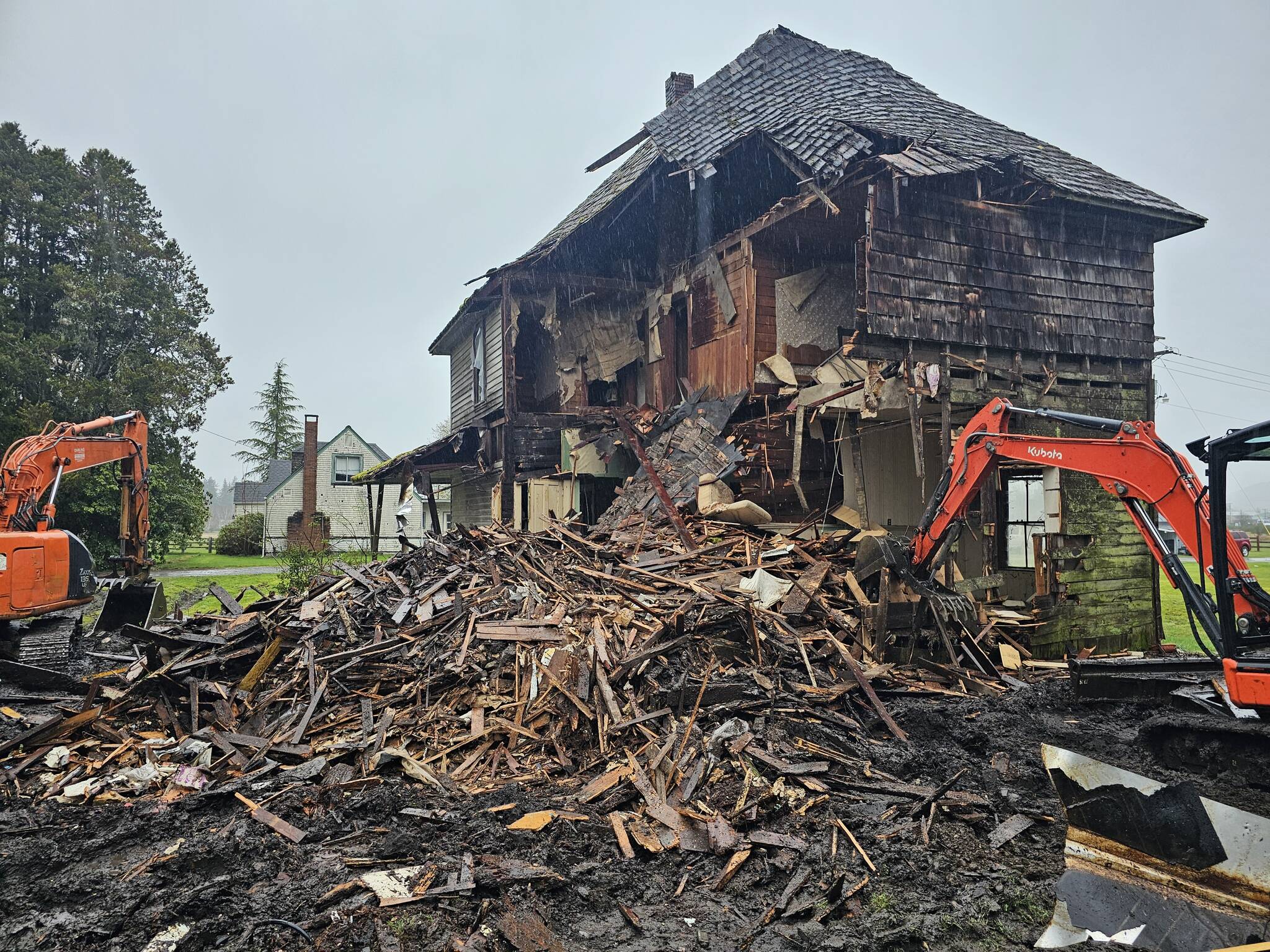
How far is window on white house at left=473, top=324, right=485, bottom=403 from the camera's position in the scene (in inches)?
805

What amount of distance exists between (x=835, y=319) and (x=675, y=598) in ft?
24.6

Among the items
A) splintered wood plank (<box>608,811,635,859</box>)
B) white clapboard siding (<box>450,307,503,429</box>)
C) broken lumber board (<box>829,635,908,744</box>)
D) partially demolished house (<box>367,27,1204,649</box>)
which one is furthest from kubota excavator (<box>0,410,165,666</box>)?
broken lumber board (<box>829,635,908,744</box>)

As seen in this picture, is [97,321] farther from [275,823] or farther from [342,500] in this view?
[275,823]

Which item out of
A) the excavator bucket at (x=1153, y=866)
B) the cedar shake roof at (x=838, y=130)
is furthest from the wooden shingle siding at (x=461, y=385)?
the excavator bucket at (x=1153, y=866)

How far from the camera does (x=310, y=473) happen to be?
3662cm

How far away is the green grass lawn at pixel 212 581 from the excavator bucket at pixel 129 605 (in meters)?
2.09

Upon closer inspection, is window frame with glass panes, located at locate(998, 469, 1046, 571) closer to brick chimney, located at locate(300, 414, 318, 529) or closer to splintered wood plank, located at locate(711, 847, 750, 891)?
→ splintered wood plank, located at locate(711, 847, 750, 891)

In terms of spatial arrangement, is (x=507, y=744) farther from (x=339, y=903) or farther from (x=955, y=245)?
(x=955, y=245)

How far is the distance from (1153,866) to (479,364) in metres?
18.5

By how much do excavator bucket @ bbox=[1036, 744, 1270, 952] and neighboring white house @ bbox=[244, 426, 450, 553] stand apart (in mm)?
36975

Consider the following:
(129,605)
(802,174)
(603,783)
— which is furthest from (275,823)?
(802,174)

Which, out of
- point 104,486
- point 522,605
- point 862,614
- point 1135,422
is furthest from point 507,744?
point 104,486

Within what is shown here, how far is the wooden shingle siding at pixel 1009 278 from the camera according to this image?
37.7 feet

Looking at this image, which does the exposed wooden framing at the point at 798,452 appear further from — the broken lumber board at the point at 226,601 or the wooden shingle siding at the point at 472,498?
the wooden shingle siding at the point at 472,498
